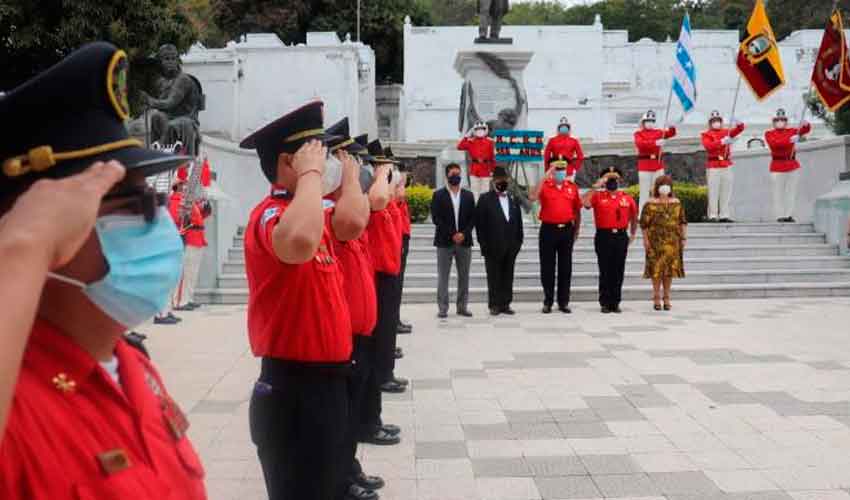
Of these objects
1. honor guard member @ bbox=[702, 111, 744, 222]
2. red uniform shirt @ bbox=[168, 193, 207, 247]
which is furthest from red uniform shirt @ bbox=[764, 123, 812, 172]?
red uniform shirt @ bbox=[168, 193, 207, 247]

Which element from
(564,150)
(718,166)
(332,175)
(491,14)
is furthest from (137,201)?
(491,14)

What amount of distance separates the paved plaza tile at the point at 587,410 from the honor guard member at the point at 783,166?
6.94 meters

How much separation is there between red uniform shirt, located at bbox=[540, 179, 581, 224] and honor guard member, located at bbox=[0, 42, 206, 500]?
9562mm

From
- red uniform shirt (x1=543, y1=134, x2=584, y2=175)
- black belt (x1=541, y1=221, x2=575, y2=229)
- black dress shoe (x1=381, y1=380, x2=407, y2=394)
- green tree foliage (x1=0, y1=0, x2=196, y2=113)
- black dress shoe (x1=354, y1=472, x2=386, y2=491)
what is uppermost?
green tree foliage (x1=0, y1=0, x2=196, y2=113)

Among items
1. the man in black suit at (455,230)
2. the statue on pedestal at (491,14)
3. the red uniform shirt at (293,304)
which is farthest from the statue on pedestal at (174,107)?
the red uniform shirt at (293,304)

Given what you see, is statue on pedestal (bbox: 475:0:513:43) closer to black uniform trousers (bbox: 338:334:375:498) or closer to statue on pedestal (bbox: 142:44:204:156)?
statue on pedestal (bbox: 142:44:204:156)

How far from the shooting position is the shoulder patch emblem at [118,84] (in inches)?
53.7

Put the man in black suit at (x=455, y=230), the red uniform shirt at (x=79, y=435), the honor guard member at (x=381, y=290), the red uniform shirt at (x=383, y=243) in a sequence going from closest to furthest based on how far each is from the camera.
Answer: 1. the red uniform shirt at (x=79, y=435)
2. the honor guard member at (x=381, y=290)
3. the red uniform shirt at (x=383, y=243)
4. the man in black suit at (x=455, y=230)

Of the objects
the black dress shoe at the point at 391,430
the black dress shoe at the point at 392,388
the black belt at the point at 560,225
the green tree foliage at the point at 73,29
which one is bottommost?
the black dress shoe at the point at 392,388

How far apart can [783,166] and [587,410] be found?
39.1 ft

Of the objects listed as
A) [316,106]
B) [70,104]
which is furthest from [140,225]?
[316,106]

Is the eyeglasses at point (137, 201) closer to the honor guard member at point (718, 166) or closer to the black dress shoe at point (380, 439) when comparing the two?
the black dress shoe at point (380, 439)

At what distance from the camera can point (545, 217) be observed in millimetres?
10805

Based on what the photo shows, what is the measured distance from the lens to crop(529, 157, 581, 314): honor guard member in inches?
423
